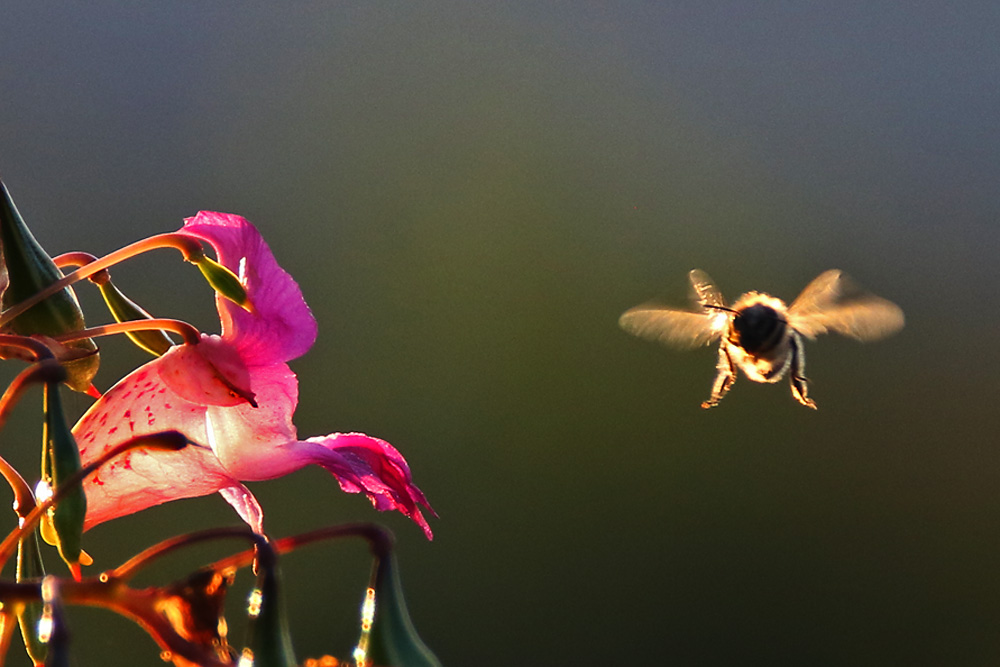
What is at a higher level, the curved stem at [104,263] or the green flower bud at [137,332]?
the curved stem at [104,263]

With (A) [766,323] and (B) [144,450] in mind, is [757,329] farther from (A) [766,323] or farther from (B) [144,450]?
(B) [144,450]

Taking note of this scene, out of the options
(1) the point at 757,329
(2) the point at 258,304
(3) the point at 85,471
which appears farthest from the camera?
(1) the point at 757,329

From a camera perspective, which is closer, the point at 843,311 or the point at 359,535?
the point at 359,535

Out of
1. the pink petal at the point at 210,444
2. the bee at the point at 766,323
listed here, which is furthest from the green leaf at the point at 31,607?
the bee at the point at 766,323

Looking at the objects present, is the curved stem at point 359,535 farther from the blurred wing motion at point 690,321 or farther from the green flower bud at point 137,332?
the blurred wing motion at point 690,321

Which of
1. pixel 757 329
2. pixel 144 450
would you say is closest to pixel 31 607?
pixel 144 450

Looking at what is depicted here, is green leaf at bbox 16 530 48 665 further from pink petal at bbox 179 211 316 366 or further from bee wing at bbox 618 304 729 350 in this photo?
bee wing at bbox 618 304 729 350

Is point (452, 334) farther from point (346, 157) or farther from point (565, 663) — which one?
point (565, 663)

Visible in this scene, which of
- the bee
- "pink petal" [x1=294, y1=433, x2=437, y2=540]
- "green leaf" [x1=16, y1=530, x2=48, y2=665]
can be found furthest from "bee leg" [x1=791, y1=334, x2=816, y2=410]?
"green leaf" [x1=16, y1=530, x2=48, y2=665]
